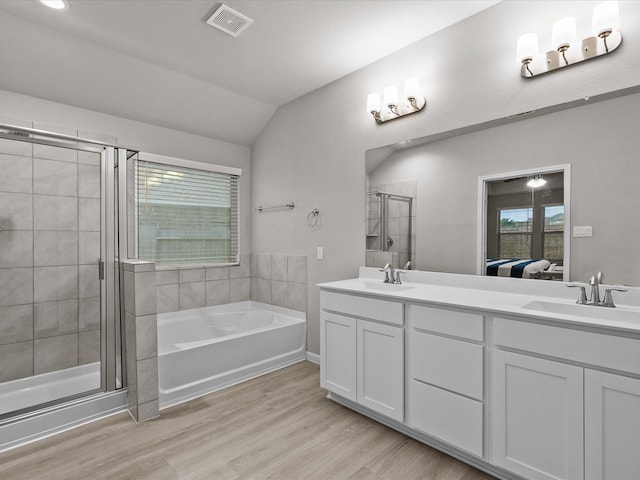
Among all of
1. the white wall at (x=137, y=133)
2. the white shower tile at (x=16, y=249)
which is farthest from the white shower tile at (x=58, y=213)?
the white wall at (x=137, y=133)

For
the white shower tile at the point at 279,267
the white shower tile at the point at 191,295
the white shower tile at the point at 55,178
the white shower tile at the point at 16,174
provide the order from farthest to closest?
the white shower tile at the point at 279,267
the white shower tile at the point at 191,295
the white shower tile at the point at 55,178
the white shower tile at the point at 16,174

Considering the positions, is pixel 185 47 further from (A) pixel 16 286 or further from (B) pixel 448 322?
(B) pixel 448 322

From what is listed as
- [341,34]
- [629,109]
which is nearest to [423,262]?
[629,109]

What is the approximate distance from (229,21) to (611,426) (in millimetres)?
2932

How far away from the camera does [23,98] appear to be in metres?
2.57

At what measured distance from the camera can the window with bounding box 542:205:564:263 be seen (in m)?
1.85

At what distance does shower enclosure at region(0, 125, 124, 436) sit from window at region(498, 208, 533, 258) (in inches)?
101

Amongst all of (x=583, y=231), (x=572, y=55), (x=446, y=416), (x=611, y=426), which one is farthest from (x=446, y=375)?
(x=572, y=55)

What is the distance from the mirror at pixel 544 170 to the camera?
5.50 feet

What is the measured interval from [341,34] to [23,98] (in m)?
2.44

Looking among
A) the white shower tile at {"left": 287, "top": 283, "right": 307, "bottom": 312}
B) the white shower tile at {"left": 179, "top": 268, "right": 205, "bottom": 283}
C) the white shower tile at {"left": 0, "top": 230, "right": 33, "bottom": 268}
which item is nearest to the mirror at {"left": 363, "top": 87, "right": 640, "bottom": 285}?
the white shower tile at {"left": 287, "top": 283, "right": 307, "bottom": 312}

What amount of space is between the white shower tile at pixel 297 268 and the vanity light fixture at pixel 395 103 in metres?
1.50

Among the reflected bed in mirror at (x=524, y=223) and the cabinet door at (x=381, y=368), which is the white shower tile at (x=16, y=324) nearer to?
the cabinet door at (x=381, y=368)

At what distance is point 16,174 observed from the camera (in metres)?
2.17
